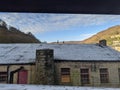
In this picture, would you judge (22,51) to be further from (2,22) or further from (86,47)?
(2,22)

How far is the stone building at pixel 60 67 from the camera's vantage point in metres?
19.3

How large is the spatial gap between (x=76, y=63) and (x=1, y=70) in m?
7.57

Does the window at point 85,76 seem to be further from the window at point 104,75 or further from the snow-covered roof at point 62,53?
the window at point 104,75

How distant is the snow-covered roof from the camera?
20656mm

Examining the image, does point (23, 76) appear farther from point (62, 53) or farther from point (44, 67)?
point (62, 53)

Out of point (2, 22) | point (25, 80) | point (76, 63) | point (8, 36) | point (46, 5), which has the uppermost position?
point (2, 22)

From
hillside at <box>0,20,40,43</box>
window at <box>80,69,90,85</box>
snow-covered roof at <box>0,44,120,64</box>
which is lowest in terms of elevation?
window at <box>80,69,90,85</box>

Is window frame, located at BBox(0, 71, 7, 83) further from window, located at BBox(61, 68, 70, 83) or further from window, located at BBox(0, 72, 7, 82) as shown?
window, located at BBox(61, 68, 70, 83)

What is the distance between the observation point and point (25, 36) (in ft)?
177

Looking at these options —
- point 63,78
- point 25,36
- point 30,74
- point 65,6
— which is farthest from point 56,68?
point 25,36

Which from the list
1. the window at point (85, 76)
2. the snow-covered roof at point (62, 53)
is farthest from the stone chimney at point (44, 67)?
the window at point (85, 76)

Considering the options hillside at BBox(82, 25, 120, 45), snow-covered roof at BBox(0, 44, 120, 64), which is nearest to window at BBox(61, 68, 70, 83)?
snow-covered roof at BBox(0, 44, 120, 64)

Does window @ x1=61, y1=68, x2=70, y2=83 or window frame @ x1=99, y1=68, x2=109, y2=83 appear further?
window frame @ x1=99, y1=68, x2=109, y2=83

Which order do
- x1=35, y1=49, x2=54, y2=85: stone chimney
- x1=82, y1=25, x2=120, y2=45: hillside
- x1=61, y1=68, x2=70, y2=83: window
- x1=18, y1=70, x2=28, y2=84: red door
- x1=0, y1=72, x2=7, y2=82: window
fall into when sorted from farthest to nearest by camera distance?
x1=82, y1=25, x2=120, y2=45: hillside → x1=61, y1=68, x2=70, y2=83: window → x1=18, y1=70, x2=28, y2=84: red door → x1=0, y1=72, x2=7, y2=82: window → x1=35, y1=49, x2=54, y2=85: stone chimney
